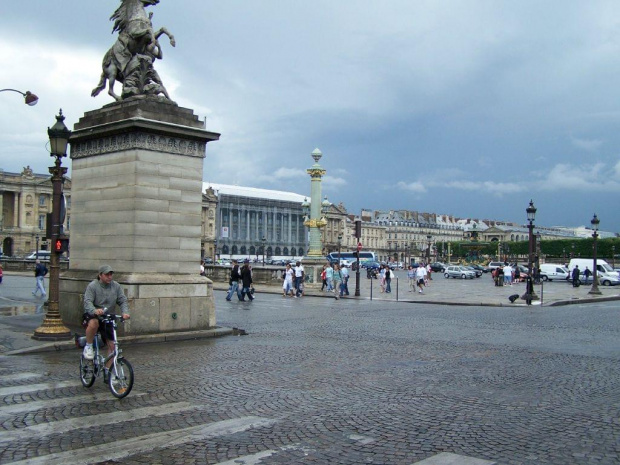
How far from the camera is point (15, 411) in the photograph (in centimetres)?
857

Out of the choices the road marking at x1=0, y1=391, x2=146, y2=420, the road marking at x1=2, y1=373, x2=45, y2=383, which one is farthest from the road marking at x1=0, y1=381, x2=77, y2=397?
the road marking at x1=0, y1=391, x2=146, y2=420

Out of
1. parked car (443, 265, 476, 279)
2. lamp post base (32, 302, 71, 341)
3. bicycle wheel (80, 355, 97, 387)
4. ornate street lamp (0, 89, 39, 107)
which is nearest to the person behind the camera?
bicycle wheel (80, 355, 97, 387)

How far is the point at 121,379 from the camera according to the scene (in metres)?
9.20

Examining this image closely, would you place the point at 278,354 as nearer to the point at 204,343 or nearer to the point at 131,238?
the point at 204,343

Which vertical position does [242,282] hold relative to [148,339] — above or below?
above

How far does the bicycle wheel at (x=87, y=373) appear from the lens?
9938mm

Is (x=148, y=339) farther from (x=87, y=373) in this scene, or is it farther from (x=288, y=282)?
(x=288, y=282)

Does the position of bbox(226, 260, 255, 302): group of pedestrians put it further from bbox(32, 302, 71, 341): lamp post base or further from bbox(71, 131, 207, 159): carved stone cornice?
bbox(32, 302, 71, 341): lamp post base

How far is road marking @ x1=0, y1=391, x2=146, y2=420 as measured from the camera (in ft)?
28.1

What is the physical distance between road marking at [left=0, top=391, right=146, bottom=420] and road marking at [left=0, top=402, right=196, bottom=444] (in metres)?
0.77

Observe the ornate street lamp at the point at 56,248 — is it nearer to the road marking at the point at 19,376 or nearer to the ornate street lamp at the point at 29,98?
the road marking at the point at 19,376

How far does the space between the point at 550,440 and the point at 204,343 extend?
30.8ft

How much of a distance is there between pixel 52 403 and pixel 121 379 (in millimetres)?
910

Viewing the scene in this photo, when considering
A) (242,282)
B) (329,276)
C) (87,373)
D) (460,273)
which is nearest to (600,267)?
(460,273)
